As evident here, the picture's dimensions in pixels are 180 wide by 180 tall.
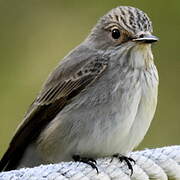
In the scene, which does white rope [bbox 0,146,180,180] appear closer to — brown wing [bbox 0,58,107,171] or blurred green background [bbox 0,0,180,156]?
brown wing [bbox 0,58,107,171]

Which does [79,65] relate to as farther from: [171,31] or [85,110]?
[171,31]

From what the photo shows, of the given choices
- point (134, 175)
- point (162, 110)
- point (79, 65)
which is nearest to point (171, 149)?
point (134, 175)

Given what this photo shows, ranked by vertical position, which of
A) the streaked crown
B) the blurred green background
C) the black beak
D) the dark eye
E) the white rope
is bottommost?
the blurred green background

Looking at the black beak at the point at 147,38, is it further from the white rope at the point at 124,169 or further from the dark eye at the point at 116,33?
the white rope at the point at 124,169

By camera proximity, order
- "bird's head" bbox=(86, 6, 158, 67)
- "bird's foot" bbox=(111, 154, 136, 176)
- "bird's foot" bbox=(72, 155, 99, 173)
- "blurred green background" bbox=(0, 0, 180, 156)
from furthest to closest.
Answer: "blurred green background" bbox=(0, 0, 180, 156) < "bird's head" bbox=(86, 6, 158, 67) < "bird's foot" bbox=(111, 154, 136, 176) < "bird's foot" bbox=(72, 155, 99, 173)

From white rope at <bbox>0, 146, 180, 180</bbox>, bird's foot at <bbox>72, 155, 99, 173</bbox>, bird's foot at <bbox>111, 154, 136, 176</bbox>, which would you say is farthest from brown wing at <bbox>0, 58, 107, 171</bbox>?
white rope at <bbox>0, 146, 180, 180</bbox>

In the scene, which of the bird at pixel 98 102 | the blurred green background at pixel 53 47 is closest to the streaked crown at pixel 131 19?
the bird at pixel 98 102
